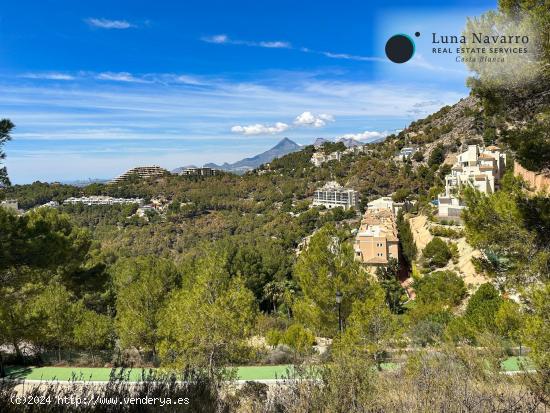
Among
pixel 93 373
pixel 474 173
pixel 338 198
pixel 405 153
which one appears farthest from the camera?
pixel 405 153

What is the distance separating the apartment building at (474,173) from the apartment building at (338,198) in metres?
19.7

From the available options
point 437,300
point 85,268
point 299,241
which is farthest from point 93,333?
point 299,241

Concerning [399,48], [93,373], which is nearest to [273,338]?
[93,373]

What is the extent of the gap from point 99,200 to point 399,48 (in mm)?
66109

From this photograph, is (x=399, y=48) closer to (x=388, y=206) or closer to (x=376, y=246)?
(x=376, y=246)

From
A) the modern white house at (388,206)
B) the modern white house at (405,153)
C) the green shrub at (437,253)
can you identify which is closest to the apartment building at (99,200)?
the modern white house at (388,206)

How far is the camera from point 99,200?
64.0 m

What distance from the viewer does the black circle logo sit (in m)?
5.31

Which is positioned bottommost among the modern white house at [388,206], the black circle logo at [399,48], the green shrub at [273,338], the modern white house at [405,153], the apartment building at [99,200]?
the green shrub at [273,338]

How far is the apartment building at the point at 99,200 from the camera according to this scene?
6167 centimetres

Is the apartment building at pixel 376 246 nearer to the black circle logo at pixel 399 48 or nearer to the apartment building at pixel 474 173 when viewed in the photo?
the apartment building at pixel 474 173

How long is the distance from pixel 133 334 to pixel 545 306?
9.72 m

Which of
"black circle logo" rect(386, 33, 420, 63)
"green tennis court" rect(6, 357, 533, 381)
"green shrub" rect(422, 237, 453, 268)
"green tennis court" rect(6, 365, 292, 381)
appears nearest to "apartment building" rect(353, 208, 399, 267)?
"green shrub" rect(422, 237, 453, 268)

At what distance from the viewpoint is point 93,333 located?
11070 millimetres
